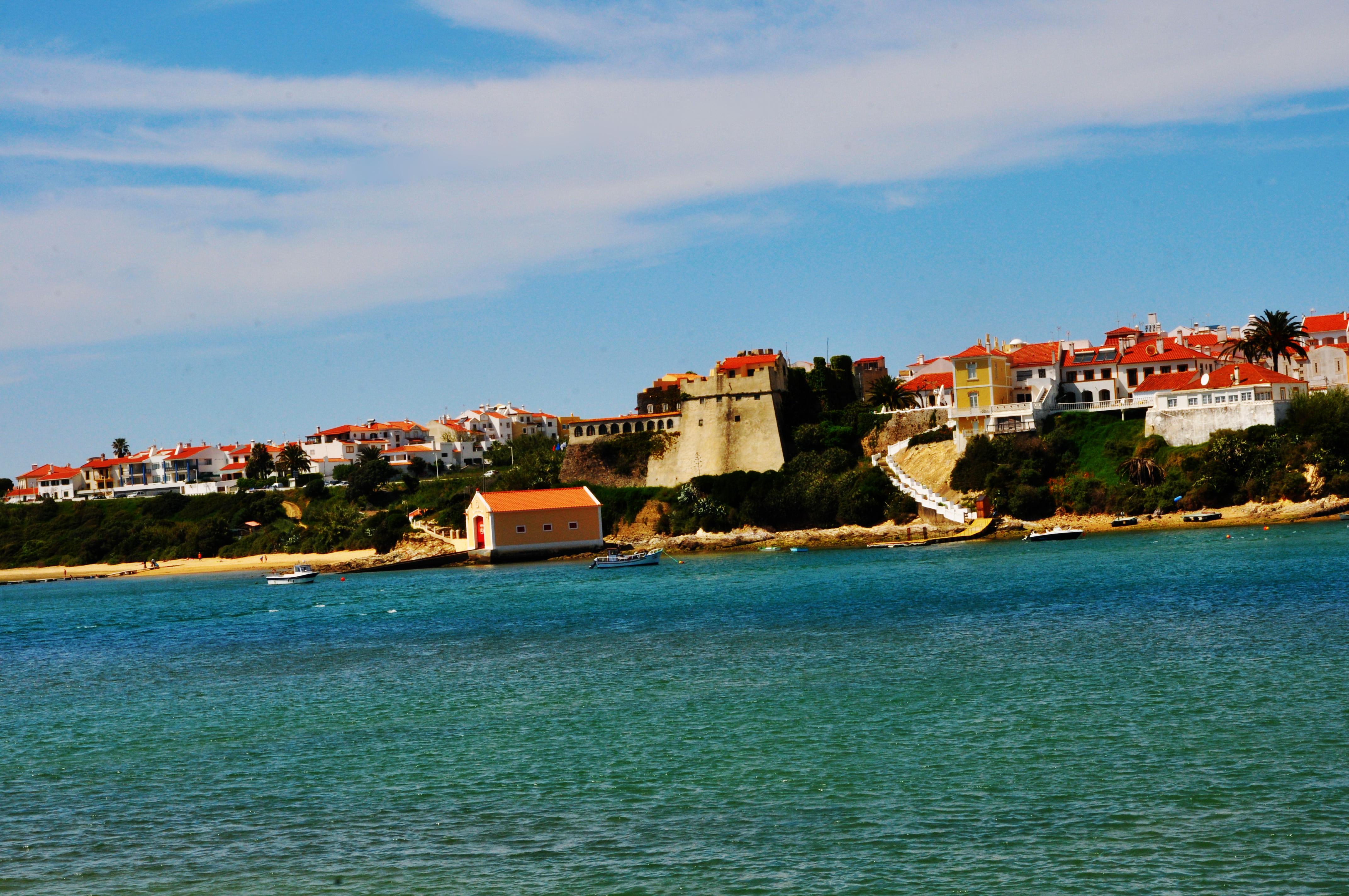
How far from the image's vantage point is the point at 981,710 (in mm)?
20391

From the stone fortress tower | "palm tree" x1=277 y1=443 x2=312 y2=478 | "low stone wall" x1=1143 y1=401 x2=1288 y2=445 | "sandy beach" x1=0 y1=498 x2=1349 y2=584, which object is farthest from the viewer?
"palm tree" x1=277 y1=443 x2=312 y2=478

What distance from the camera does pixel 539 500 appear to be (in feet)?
250

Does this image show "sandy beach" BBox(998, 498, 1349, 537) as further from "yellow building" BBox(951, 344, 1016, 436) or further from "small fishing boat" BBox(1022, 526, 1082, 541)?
"yellow building" BBox(951, 344, 1016, 436)

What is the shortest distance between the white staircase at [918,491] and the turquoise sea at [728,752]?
91.0 ft

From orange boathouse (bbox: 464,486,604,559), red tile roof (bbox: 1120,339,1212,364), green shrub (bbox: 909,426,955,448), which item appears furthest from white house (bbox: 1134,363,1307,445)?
orange boathouse (bbox: 464,486,604,559)

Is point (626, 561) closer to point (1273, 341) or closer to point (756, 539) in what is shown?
point (756, 539)

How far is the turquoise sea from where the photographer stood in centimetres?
1315

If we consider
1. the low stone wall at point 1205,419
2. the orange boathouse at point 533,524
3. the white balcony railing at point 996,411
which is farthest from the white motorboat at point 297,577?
the low stone wall at point 1205,419

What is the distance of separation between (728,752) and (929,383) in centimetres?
7688

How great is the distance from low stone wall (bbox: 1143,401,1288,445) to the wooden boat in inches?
186

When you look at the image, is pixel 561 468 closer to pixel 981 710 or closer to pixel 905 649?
pixel 905 649

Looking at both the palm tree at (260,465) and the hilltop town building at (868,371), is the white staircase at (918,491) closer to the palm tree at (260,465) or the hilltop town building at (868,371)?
the hilltop town building at (868,371)

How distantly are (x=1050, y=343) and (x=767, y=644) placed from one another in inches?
2159

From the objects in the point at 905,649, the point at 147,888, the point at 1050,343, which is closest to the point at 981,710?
the point at 905,649
